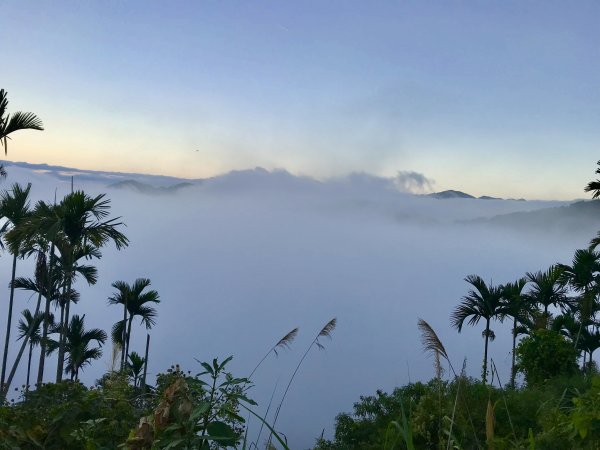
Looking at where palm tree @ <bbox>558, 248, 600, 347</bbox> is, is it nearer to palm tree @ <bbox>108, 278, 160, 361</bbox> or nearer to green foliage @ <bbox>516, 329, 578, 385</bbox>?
green foliage @ <bbox>516, 329, 578, 385</bbox>

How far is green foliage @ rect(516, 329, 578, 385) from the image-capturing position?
25.6 m

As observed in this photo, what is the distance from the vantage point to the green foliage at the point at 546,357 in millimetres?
25609

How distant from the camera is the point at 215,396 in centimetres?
310

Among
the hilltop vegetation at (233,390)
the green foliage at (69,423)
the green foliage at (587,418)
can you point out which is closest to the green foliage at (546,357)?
the hilltop vegetation at (233,390)

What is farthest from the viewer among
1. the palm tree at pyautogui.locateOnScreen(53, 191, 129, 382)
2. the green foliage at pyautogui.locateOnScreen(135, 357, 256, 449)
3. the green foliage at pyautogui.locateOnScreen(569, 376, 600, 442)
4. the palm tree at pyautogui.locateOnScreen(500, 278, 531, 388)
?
the palm tree at pyautogui.locateOnScreen(500, 278, 531, 388)

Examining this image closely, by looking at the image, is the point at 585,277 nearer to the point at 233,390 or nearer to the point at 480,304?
the point at 480,304

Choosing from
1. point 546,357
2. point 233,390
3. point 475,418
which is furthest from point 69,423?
point 546,357

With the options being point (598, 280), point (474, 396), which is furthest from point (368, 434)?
point (598, 280)

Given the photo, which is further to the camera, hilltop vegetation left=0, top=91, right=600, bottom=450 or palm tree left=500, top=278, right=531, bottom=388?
palm tree left=500, top=278, right=531, bottom=388

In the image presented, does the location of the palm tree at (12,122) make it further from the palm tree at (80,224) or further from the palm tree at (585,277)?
the palm tree at (585,277)

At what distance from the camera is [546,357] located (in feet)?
84.2

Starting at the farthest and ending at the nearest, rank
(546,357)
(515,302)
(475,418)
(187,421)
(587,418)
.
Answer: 1. (515,302)
2. (546,357)
3. (475,418)
4. (587,418)
5. (187,421)

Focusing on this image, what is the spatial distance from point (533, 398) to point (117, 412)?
16295mm

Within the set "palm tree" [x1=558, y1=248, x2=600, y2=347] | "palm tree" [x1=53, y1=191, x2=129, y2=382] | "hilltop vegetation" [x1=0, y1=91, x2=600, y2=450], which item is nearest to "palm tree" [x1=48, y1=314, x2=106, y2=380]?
"hilltop vegetation" [x1=0, y1=91, x2=600, y2=450]
